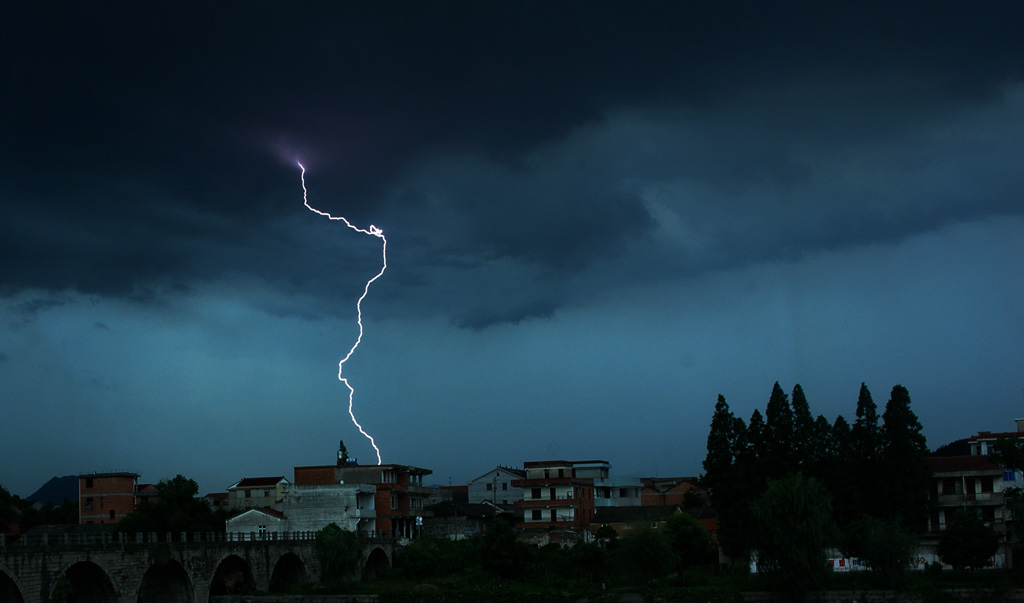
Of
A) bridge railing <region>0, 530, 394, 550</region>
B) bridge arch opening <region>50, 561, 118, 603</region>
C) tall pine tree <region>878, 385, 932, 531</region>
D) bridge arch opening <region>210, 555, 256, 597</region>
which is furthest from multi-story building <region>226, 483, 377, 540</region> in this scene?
tall pine tree <region>878, 385, 932, 531</region>

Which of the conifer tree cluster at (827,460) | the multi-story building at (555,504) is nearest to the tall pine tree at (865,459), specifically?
the conifer tree cluster at (827,460)

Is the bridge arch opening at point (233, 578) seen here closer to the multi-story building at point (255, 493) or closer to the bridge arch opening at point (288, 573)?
the bridge arch opening at point (288, 573)

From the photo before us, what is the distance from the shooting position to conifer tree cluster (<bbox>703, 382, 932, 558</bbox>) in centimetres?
5559

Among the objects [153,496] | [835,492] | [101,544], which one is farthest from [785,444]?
[153,496]

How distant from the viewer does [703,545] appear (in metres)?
58.5

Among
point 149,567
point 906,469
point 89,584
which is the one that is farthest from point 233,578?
point 906,469

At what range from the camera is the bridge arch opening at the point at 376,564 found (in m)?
65.2

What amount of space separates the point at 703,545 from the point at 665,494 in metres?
38.2

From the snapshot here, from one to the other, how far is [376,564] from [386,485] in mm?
7579

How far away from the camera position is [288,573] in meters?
59.3

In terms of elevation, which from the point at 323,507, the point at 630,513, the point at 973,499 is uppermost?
the point at 323,507

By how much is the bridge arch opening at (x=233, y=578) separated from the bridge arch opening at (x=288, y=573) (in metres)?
4.54

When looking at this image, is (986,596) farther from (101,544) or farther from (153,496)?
(153,496)

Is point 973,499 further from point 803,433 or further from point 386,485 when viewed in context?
point 386,485
